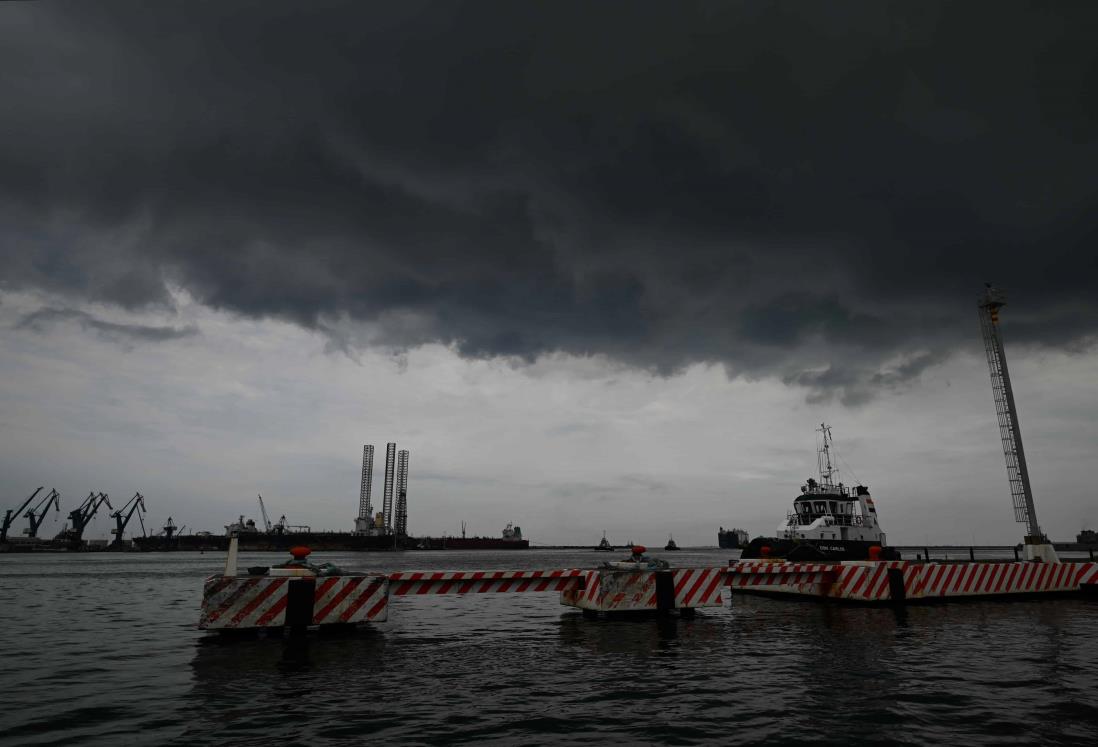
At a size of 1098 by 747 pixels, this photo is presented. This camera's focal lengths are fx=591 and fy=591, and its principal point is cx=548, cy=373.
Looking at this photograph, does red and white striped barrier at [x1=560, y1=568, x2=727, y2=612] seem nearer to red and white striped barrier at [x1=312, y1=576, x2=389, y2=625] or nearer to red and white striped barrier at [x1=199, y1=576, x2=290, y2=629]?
red and white striped barrier at [x1=312, y1=576, x2=389, y2=625]

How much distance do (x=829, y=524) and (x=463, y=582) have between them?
99.5 feet

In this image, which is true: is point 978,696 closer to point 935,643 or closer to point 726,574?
point 935,643

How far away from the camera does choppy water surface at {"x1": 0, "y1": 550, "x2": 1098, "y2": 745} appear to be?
772cm

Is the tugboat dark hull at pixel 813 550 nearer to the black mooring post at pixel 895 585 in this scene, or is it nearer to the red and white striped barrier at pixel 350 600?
the black mooring post at pixel 895 585

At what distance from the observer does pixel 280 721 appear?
8.12 m

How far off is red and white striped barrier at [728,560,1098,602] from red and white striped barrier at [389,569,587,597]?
→ 271 inches

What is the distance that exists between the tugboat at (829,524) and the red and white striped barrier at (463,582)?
869 inches

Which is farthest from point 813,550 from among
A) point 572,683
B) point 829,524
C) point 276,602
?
point 276,602

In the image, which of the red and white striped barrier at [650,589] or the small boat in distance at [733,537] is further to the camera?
the small boat in distance at [733,537]

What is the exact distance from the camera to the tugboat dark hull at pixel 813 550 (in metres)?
30.5

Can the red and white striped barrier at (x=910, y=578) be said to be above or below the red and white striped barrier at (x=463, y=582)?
below

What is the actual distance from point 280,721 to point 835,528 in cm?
3740

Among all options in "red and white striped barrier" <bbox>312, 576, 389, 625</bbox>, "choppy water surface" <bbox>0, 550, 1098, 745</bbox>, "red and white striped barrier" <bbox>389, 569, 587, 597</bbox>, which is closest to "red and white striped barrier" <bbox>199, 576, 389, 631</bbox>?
"red and white striped barrier" <bbox>312, 576, 389, 625</bbox>

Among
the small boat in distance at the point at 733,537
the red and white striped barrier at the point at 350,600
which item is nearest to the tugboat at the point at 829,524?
the red and white striped barrier at the point at 350,600
